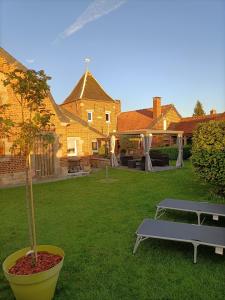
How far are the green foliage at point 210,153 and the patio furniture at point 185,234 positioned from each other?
4.02 metres

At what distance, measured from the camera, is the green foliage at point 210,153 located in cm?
870

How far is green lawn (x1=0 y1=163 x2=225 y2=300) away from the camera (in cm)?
396

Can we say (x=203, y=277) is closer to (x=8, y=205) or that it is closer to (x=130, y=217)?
(x=130, y=217)

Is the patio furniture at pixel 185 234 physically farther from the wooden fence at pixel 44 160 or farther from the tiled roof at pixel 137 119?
the tiled roof at pixel 137 119

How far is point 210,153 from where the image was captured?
29.2 ft

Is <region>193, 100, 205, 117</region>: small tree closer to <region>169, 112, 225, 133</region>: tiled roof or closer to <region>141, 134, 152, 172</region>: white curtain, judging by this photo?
<region>169, 112, 225, 133</region>: tiled roof

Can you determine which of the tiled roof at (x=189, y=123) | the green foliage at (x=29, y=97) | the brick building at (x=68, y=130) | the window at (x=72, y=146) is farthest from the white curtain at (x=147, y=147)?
the tiled roof at (x=189, y=123)

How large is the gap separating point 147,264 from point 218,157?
5310mm

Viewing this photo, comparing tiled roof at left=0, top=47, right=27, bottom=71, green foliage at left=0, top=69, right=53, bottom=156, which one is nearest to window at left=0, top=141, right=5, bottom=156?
tiled roof at left=0, top=47, right=27, bottom=71

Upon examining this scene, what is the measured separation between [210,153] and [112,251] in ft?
17.6

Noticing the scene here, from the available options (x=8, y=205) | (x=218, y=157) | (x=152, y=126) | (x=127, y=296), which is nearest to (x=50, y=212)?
(x=8, y=205)

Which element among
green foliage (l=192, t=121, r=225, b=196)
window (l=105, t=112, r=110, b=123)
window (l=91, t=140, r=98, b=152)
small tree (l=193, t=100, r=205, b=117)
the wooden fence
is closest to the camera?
green foliage (l=192, t=121, r=225, b=196)

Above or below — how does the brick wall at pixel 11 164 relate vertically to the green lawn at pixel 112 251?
above

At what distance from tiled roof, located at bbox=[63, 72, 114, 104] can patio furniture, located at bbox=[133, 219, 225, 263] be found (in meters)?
28.1
